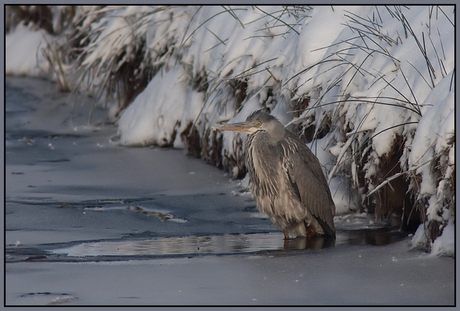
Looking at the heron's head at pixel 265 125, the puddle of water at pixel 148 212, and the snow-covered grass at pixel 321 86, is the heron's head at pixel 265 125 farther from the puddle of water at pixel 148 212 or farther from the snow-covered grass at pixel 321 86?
the puddle of water at pixel 148 212

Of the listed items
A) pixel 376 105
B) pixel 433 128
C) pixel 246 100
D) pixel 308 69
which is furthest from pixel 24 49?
pixel 433 128

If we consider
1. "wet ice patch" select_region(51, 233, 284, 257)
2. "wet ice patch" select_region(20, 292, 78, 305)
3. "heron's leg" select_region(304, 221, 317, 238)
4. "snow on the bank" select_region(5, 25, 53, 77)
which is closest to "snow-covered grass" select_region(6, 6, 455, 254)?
"heron's leg" select_region(304, 221, 317, 238)

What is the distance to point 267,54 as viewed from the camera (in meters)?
6.37

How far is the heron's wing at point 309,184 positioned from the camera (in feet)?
15.8

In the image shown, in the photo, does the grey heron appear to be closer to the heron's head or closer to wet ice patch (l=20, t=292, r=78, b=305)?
the heron's head

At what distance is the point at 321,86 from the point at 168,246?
1.89 m

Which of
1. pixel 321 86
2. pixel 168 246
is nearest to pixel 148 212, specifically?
pixel 168 246

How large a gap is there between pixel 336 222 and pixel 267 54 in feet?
6.31

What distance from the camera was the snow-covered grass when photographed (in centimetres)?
418

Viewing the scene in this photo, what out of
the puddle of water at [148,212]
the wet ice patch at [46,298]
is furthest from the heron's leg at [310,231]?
the wet ice patch at [46,298]

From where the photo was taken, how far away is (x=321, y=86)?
5383mm

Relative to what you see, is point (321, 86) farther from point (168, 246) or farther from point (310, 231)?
point (168, 246)

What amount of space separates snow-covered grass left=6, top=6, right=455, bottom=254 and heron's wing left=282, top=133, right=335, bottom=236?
0.16 meters

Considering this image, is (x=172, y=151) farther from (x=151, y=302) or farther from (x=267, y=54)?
(x=151, y=302)
